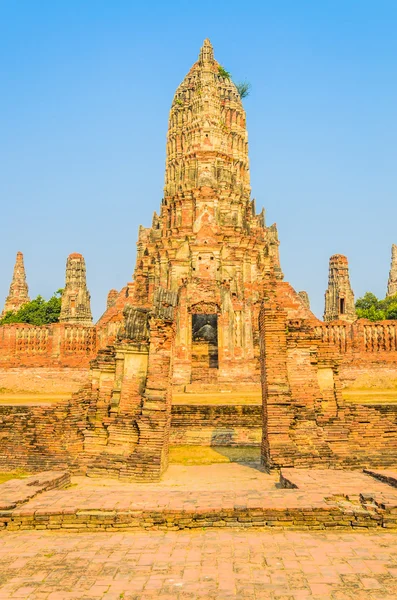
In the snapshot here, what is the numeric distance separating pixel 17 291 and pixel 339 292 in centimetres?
3250

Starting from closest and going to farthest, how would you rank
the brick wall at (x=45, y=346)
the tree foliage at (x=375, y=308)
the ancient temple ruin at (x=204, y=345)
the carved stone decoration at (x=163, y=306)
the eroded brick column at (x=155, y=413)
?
the eroded brick column at (x=155, y=413) < the ancient temple ruin at (x=204, y=345) < the carved stone decoration at (x=163, y=306) < the brick wall at (x=45, y=346) < the tree foliage at (x=375, y=308)

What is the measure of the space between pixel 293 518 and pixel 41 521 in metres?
2.99

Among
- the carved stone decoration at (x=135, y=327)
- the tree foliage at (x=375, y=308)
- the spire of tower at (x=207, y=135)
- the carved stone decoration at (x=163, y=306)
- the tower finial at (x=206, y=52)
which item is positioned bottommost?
the carved stone decoration at (x=135, y=327)

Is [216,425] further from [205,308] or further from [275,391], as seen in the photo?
[205,308]

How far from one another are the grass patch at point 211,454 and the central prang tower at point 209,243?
1061 centimetres

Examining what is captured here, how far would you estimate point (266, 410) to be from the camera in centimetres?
1114

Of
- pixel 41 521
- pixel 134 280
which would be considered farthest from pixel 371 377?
pixel 41 521

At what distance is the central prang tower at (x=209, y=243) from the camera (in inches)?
1083

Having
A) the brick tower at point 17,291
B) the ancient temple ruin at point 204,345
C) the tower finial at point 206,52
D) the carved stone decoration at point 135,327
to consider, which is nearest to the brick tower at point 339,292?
the ancient temple ruin at point 204,345

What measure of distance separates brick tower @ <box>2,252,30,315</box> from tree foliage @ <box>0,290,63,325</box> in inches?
133

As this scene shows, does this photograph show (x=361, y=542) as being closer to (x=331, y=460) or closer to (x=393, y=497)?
(x=393, y=497)

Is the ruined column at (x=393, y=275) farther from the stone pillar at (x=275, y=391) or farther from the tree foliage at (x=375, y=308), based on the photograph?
the stone pillar at (x=275, y=391)

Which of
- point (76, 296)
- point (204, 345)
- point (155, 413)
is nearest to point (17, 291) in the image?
point (76, 296)

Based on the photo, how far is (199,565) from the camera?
205 inches
